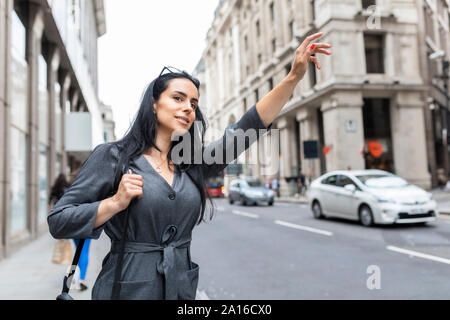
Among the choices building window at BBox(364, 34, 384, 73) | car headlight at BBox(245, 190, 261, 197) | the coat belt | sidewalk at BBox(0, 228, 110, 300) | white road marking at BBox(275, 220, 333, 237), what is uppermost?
building window at BBox(364, 34, 384, 73)

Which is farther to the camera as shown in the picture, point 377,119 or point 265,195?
point 377,119

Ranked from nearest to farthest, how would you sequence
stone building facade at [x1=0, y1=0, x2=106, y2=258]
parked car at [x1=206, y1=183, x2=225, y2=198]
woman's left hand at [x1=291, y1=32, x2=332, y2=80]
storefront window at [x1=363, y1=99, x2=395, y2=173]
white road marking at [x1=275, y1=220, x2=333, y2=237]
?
1. woman's left hand at [x1=291, y1=32, x2=332, y2=80]
2. parked car at [x1=206, y1=183, x2=225, y2=198]
3. stone building facade at [x1=0, y1=0, x2=106, y2=258]
4. white road marking at [x1=275, y1=220, x2=333, y2=237]
5. storefront window at [x1=363, y1=99, x2=395, y2=173]

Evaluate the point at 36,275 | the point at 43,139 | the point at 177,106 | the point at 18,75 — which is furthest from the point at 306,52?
the point at 43,139

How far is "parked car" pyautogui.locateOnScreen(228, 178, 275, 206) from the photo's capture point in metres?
19.0

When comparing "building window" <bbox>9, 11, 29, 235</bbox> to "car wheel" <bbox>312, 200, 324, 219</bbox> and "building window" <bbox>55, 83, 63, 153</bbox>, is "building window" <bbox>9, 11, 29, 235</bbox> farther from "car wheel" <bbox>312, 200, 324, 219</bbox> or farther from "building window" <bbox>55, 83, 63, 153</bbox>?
"car wheel" <bbox>312, 200, 324, 219</bbox>

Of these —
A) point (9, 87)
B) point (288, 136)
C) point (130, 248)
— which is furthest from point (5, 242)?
point (288, 136)

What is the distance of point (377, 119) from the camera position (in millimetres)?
24438

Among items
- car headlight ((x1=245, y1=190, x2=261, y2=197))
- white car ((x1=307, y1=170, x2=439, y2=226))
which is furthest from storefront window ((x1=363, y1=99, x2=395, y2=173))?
white car ((x1=307, y1=170, x2=439, y2=226))

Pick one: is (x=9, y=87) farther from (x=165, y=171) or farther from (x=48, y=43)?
(x=165, y=171)

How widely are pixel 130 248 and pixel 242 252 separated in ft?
20.6

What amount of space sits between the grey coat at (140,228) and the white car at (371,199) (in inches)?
335

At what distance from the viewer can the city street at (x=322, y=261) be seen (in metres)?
4.32

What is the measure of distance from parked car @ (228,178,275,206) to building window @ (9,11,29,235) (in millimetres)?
11045

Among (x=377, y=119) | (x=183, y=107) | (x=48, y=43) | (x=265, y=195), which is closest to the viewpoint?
(x=183, y=107)
